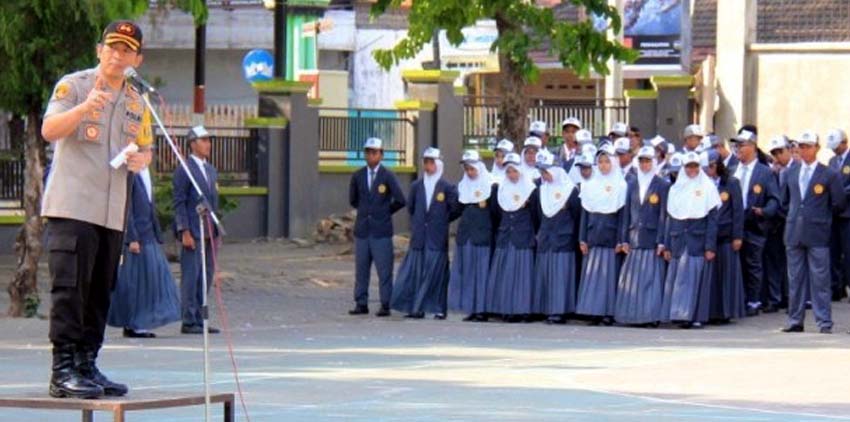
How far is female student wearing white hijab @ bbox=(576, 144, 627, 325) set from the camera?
20859 mm

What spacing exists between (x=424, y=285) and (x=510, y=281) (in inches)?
39.9

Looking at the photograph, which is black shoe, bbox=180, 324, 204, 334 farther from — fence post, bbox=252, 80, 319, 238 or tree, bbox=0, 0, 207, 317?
fence post, bbox=252, 80, 319, 238

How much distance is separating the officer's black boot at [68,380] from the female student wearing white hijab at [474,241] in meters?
11.9

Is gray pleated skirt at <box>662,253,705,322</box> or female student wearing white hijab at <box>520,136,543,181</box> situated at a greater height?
female student wearing white hijab at <box>520,136,543,181</box>

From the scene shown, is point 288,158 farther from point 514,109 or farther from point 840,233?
point 840,233

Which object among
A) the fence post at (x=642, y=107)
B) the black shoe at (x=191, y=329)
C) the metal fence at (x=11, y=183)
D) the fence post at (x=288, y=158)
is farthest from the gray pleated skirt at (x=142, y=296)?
the fence post at (x=642, y=107)

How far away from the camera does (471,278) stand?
21.6 m

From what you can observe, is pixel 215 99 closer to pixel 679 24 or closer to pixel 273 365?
pixel 679 24

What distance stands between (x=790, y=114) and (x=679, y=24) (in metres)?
9.95

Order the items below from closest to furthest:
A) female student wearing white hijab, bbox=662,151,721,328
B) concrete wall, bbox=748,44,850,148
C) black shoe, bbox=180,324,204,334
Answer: black shoe, bbox=180,324,204,334, female student wearing white hijab, bbox=662,151,721,328, concrete wall, bbox=748,44,850,148

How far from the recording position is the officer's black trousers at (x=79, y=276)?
967 cm

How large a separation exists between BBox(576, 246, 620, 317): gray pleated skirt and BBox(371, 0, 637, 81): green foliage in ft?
20.9

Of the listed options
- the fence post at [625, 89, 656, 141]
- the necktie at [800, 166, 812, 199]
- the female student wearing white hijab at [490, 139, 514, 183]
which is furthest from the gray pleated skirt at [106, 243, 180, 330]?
the fence post at [625, 89, 656, 141]

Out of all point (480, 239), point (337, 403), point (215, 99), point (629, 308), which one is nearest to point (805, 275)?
point (629, 308)
